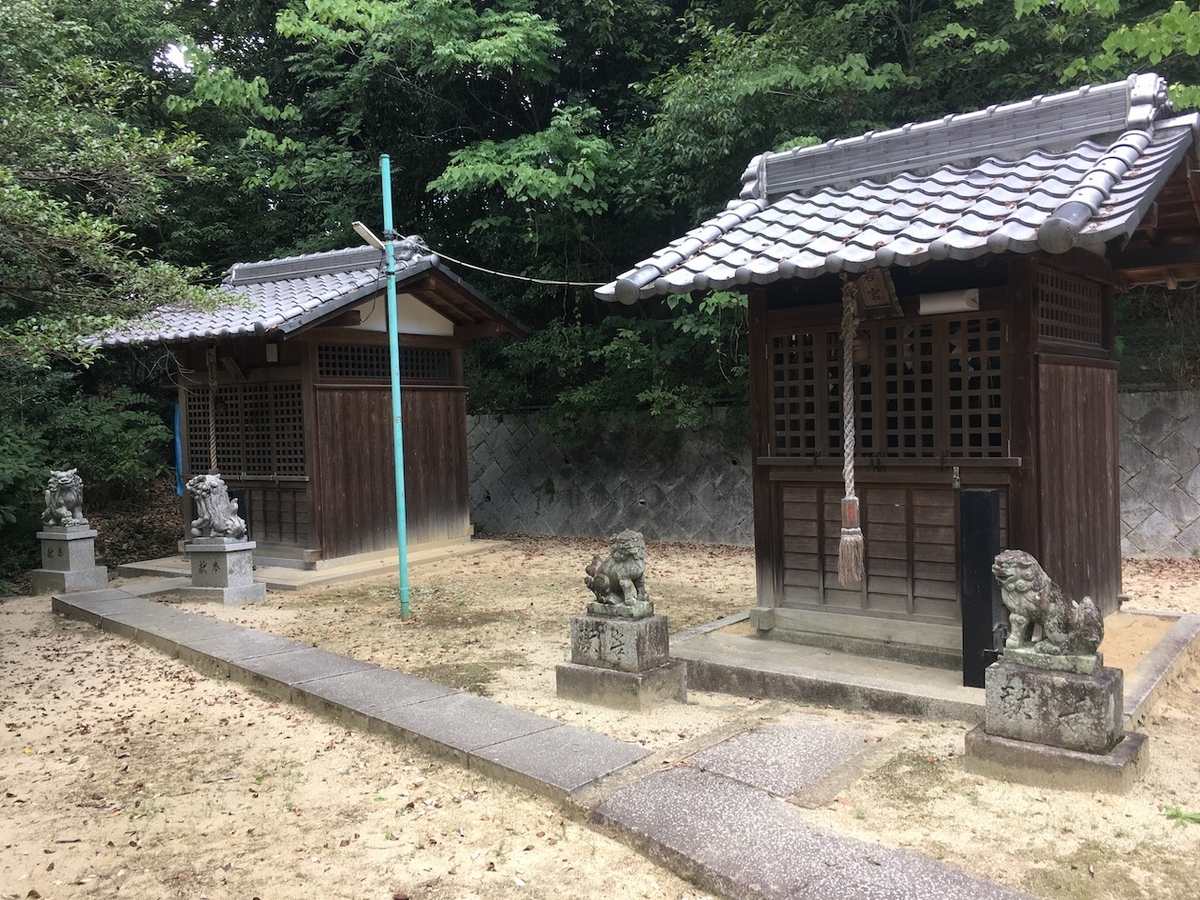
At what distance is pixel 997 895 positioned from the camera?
128 inches

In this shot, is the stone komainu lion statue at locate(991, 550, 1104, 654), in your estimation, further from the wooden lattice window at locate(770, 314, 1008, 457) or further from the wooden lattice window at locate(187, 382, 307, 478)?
the wooden lattice window at locate(187, 382, 307, 478)

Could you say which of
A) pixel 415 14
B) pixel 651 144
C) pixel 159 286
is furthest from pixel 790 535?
pixel 415 14

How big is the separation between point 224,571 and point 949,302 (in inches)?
348

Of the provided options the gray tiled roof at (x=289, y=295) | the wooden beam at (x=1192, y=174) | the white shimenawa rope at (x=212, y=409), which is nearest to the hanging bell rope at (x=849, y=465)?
the wooden beam at (x=1192, y=174)

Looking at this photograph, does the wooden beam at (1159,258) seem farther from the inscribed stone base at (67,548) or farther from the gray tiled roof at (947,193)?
the inscribed stone base at (67,548)

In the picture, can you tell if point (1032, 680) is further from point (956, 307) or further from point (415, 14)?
point (415, 14)

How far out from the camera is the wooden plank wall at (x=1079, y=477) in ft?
19.9

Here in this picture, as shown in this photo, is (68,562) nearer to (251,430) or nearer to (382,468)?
(251,430)

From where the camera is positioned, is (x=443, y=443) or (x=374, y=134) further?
(x=374, y=134)

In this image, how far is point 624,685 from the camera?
5816 mm

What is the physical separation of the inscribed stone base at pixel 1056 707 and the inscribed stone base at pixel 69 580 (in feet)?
37.9

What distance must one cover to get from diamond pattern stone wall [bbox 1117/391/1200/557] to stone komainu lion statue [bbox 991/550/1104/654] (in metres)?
8.56

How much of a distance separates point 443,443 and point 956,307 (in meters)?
9.53

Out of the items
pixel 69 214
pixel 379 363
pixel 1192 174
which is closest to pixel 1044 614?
pixel 1192 174
